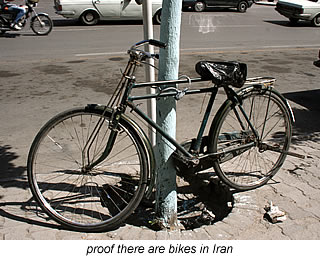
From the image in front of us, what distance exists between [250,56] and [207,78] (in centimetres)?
749

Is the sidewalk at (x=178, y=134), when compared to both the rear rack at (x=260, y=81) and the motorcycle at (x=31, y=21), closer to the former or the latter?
the rear rack at (x=260, y=81)

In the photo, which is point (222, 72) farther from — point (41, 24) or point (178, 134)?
point (41, 24)

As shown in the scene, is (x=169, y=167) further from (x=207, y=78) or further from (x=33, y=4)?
(x=33, y=4)

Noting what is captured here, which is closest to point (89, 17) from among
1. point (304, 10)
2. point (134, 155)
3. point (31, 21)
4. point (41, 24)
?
point (41, 24)

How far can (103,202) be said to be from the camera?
3789 millimetres

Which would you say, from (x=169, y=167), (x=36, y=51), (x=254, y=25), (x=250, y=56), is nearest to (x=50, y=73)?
(x=36, y=51)

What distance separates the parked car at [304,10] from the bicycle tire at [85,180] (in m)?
13.8

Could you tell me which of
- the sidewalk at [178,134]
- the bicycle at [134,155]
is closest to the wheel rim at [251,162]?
the bicycle at [134,155]

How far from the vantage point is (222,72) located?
331cm

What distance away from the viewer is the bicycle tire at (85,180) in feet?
10.4

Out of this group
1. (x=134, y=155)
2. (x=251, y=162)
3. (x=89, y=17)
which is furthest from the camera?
(x=89, y=17)

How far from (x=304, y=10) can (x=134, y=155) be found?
1413 centimetres

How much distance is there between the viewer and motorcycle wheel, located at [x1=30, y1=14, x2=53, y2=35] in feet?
44.0

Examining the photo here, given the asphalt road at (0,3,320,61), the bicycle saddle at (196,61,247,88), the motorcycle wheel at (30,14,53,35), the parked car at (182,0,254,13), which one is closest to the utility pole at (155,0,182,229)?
the bicycle saddle at (196,61,247,88)
